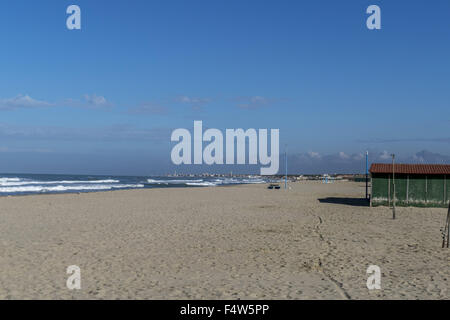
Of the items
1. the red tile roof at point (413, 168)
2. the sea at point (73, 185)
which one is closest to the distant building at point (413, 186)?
the red tile roof at point (413, 168)

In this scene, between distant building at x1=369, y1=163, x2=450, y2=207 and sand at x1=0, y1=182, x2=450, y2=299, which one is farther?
distant building at x1=369, y1=163, x2=450, y2=207

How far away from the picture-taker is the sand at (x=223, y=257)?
7.89 meters

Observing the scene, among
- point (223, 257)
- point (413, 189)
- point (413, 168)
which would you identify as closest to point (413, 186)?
point (413, 189)

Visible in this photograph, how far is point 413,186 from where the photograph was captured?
76.0 ft

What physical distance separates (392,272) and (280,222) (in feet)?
28.3

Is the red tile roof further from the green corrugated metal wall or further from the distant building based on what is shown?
the green corrugated metal wall

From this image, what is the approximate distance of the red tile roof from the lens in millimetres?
22922

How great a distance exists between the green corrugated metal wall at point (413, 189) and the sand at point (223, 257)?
4.18m

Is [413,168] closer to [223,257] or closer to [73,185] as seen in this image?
[223,257]

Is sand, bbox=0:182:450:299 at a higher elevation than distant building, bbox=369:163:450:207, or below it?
below

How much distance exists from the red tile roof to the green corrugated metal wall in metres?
0.28

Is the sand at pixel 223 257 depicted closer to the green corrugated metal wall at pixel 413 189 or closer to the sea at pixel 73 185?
the green corrugated metal wall at pixel 413 189

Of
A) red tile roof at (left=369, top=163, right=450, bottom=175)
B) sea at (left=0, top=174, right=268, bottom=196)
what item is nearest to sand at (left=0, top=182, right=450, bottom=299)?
red tile roof at (left=369, top=163, right=450, bottom=175)

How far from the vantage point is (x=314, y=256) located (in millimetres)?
10906
